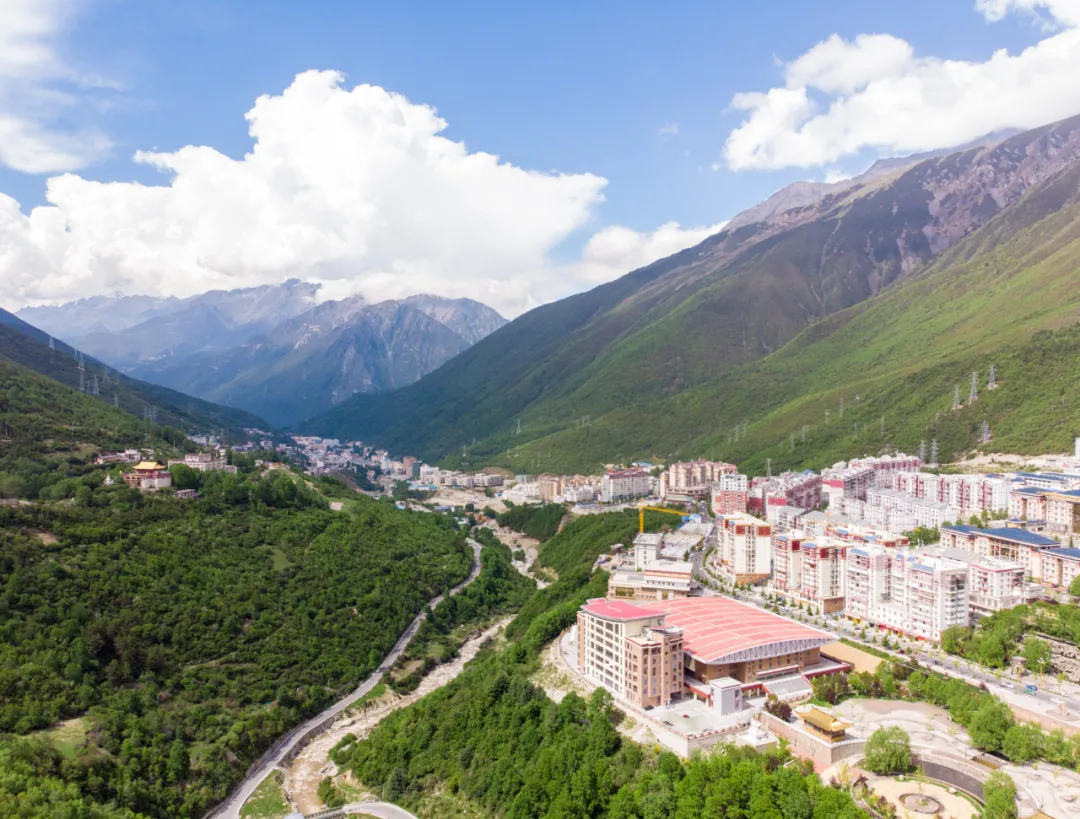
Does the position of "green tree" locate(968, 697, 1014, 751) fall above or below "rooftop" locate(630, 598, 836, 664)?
below

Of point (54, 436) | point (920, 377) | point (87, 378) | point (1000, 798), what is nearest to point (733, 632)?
point (1000, 798)

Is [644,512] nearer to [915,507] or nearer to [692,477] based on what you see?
[692,477]

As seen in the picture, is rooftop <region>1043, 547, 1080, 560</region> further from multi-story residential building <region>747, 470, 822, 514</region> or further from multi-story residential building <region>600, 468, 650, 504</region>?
multi-story residential building <region>600, 468, 650, 504</region>

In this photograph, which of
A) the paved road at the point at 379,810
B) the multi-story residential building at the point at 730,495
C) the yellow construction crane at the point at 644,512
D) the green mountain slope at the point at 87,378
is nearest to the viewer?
the paved road at the point at 379,810

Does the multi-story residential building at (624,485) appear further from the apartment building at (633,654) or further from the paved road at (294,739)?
the apartment building at (633,654)

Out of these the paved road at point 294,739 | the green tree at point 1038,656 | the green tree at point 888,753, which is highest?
the green tree at point 1038,656

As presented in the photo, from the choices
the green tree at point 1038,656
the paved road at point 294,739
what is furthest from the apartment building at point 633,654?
the green tree at point 1038,656

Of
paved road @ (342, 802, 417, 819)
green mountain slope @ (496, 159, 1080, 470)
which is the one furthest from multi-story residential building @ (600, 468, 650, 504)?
paved road @ (342, 802, 417, 819)
